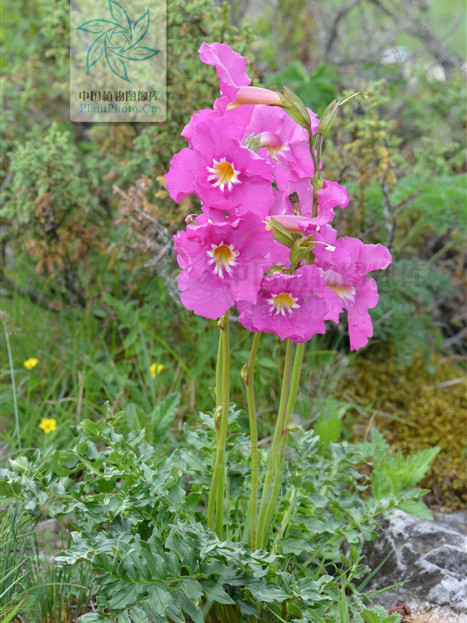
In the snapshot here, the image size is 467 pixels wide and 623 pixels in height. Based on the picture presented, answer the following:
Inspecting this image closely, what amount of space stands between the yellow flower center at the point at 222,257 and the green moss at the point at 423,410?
1.51 meters

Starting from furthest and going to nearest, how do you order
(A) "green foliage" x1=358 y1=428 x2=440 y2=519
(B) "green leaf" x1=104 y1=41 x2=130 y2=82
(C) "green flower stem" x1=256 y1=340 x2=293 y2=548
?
1. (B) "green leaf" x1=104 y1=41 x2=130 y2=82
2. (A) "green foliage" x1=358 y1=428 x2=440 y2=519
3. (C) "green flower stem" x1=256 y1=340 x2=293 y2=548

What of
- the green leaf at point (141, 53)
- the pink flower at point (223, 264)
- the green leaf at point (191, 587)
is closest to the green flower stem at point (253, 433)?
the pink flower at point (223, 264)

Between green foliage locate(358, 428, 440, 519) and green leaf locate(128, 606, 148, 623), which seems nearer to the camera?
green leaf locate(128, 606, 148, 623)

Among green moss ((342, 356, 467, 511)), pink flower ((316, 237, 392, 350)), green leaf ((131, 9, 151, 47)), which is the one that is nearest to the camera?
pink flower ((316, 237, 392, 350))

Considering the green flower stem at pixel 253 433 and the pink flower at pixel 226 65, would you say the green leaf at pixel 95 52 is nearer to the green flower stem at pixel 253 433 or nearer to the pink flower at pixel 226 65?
the pink flower at pixel 226 65

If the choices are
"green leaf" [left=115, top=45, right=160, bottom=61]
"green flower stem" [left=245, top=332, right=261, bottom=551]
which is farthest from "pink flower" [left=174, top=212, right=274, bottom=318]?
"green leaf" [left=115, top=45, right=160, bottom=61]

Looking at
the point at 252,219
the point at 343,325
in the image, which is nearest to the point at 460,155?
the point at 343,325

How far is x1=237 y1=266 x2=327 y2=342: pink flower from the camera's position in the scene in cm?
137

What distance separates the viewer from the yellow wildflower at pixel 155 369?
2578mm

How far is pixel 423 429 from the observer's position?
282cm

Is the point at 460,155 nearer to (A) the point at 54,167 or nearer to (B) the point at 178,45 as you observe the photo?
(B) the point at 178,45

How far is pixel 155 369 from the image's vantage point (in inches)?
106

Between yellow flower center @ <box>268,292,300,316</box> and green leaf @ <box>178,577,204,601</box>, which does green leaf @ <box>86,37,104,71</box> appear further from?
green leaf @ <box>178,577,204,601</box>

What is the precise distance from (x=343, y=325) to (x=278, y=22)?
3.28 metres
